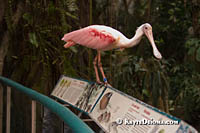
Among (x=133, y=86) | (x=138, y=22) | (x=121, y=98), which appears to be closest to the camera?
(x=121, y=98)

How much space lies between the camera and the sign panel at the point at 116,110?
108 centimetres

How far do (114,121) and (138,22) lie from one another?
3.56 m

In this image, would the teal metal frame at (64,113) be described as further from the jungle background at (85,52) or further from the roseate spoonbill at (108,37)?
the roseate spoonbill at (108,37)

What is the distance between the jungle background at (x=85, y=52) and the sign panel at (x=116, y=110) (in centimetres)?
51

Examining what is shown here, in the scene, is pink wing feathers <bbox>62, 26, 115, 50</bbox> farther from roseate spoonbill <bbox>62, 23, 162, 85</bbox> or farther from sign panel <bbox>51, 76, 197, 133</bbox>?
sign panel <bbox>51, 76, 197, 133</bbox>

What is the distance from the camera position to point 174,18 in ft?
15.7

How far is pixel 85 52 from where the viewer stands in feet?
12.2

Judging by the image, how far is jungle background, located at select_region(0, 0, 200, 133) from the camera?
300cm

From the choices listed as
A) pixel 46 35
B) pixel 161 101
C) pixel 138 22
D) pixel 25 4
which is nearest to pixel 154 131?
pixel 161 101

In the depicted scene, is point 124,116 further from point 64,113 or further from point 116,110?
point 64,113

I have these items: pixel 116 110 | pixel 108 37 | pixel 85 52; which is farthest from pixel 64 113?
pixel 85 52

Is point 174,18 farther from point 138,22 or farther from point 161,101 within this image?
point 161,101

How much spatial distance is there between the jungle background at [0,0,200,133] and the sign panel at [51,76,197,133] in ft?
1.68

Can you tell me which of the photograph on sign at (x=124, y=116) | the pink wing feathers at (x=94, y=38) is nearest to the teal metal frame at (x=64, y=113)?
the photograph on sign at (x=124, y=116)
